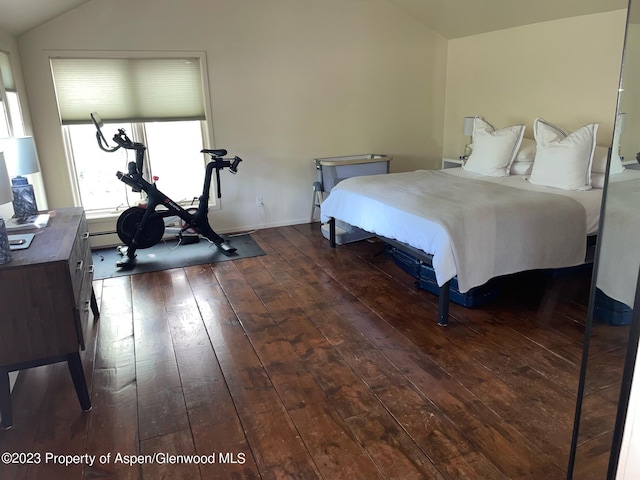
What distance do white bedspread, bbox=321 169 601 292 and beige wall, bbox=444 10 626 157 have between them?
3.92 ft

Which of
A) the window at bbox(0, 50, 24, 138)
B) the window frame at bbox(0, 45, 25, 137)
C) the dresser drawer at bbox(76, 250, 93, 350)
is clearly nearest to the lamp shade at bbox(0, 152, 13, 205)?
the dresser drawer at bbox(76, 250, 93, 350)

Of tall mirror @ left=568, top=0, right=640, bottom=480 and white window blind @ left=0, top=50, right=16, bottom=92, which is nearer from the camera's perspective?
tall mirror @ left=568, top=0, right=640, bottom=480

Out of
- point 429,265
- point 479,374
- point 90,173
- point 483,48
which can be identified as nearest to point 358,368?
point 479,374

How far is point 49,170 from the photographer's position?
14.7ft

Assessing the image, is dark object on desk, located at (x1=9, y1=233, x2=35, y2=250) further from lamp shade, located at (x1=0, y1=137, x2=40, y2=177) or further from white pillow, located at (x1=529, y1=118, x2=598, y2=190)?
white pillow, located at (x1=529, y1=118, x2=598, y2=190)

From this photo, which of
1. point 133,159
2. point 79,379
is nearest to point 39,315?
point 79,379

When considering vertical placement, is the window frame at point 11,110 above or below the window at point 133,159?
above

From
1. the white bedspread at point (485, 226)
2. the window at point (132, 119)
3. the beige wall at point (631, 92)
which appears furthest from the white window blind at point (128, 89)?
the beige wall at point (631, 92)

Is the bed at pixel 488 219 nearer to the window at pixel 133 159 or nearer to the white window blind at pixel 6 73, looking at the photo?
the window at pixel 133 159

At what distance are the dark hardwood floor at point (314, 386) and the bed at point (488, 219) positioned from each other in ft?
1.25

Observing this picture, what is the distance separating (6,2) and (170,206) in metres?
1.92

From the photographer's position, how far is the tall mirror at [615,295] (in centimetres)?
101

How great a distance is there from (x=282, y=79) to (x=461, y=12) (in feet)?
6.80

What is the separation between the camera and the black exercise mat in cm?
421
